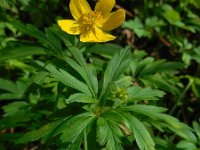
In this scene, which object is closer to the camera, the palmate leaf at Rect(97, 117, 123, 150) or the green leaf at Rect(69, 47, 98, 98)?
the palmate leaf at Rect(97, 117, 123, 150)

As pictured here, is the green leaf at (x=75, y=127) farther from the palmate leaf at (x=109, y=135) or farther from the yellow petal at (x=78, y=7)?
the yellow petal at (x=78, y=7)

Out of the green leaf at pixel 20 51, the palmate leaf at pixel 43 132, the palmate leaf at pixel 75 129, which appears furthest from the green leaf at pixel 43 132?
the green leaf at pixel 20 51

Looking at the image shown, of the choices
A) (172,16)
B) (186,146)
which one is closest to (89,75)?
(186,146)

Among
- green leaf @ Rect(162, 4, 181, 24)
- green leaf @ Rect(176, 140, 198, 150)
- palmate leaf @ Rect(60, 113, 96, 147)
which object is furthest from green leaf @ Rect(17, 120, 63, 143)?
green leaf @ Rect(162, 4, 181, 24)

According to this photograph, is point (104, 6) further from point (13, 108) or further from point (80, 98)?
point (13, 108)

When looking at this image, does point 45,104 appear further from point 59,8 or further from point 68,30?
point 59,8

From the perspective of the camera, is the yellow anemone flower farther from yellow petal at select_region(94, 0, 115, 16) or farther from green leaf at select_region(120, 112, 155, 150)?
green leaf at select_region(120, 112, 155, 150)
